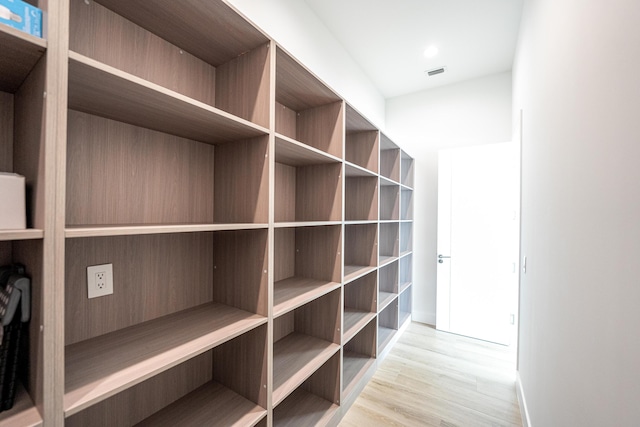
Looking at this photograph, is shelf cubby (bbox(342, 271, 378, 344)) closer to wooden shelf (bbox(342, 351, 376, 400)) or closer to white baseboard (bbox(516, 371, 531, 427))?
wooden shelf (bbox(342, 351, 376, 400))

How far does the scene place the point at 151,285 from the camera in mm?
1139

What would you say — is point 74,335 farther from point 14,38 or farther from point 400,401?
point 400,401

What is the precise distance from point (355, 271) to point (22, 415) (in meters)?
1.87

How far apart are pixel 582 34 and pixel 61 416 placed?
1.87 metres

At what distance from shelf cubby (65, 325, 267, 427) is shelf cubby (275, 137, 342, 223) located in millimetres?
902

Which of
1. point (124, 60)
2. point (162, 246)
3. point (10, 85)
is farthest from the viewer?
point (162, 246)

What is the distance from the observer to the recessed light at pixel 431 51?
2.71 m

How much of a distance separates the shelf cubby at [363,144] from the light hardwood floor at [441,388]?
6.07 ft

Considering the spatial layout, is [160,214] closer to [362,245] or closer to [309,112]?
[309,112]

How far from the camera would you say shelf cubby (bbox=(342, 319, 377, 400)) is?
2166mm

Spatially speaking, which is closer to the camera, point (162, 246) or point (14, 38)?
point (14, 38)

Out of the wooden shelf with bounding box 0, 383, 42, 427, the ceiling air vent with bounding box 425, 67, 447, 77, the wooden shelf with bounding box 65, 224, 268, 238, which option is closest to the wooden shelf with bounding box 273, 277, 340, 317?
the wooden shelf with bounding box 65, 224, 268, 238

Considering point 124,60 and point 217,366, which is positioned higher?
point 124,60

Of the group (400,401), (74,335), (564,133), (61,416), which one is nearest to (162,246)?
(74,335)
